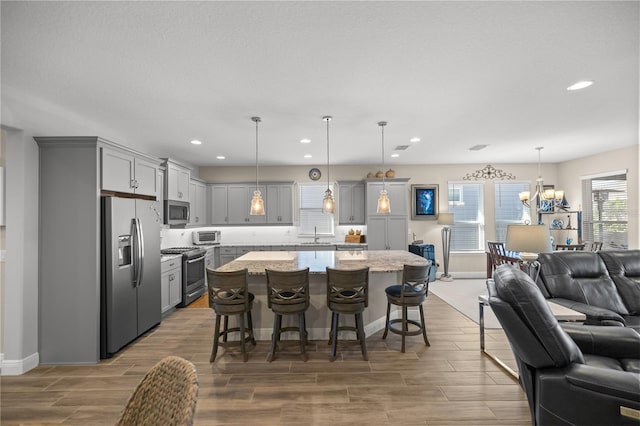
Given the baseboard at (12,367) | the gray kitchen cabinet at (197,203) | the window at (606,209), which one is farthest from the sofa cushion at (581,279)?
the gray kitchen cabinet at (197,203)

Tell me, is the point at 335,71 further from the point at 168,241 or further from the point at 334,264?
the point at 168,241

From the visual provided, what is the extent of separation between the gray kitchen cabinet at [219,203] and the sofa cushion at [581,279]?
5.87m

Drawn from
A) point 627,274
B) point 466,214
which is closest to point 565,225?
point 466,214

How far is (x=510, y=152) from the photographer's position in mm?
5961

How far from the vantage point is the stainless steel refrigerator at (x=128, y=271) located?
3221mm

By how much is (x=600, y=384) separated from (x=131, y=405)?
2237 mm

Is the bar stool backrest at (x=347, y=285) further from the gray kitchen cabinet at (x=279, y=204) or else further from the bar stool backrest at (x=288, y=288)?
the gray kitchen cabinet at (x=279, y=204)

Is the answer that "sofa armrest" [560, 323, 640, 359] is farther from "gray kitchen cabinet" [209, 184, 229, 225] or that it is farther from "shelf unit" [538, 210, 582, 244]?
"gray kitchen cabinet" [209, 184, 229, 225]

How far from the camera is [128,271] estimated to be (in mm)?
3494

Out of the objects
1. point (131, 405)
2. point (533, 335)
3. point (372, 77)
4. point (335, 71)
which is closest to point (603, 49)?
point (372, 77)

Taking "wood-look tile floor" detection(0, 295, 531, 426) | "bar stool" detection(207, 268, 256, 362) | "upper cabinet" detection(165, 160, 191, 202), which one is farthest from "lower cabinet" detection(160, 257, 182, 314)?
"bar stool" detection(207, 268, 256, 362)

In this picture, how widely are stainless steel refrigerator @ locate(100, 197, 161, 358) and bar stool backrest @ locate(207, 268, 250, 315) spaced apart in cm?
108

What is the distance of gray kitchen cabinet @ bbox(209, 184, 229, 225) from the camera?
693cm

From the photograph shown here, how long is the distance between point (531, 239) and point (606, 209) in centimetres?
467
